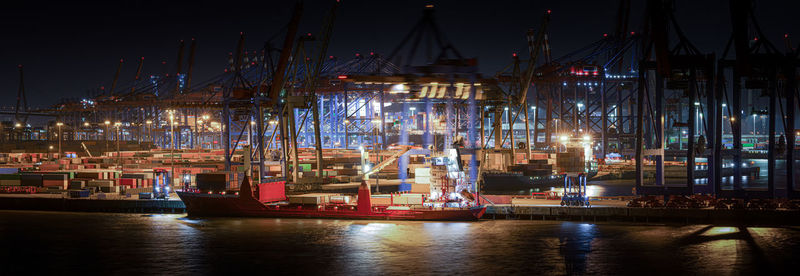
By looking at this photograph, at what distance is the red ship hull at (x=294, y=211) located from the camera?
3988 centimetres

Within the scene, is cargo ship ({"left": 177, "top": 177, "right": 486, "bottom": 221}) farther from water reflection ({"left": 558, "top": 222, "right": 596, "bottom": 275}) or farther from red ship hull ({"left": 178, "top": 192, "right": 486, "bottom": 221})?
water reflection ({"left": 558, "top": 222, "right": 596, "bottom": 275})

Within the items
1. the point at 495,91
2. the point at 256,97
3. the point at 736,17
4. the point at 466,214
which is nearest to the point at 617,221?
the point at 466,214

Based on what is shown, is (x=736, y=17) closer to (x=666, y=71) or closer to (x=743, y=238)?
(x=666, y=71)

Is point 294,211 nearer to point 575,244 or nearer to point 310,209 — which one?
point 310,209

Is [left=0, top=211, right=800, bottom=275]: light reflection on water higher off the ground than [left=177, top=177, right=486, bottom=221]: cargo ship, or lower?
lower

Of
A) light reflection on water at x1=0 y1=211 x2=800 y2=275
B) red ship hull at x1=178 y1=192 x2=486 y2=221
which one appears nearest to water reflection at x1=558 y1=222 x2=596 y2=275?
light reflection on water at x1=0 y1=211 x2=800 y2=275

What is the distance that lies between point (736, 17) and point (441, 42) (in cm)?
2416

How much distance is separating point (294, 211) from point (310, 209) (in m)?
1.12

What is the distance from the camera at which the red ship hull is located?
131 ft

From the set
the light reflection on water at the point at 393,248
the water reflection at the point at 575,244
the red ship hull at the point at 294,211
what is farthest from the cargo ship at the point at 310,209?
the water reflection at the point at 575,244

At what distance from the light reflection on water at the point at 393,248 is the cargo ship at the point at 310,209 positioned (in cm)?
61

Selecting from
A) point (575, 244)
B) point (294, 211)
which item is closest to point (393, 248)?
point (575, 244)

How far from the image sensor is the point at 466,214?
39656 millimetres

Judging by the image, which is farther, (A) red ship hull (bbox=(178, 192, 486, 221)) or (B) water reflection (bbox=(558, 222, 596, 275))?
(A) red ship hull (bbox=(178, 192, 486, 221))
